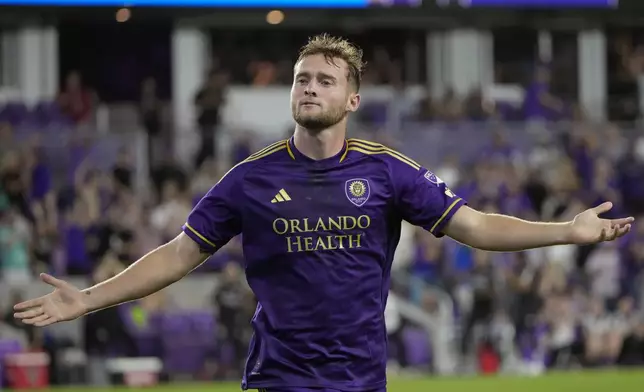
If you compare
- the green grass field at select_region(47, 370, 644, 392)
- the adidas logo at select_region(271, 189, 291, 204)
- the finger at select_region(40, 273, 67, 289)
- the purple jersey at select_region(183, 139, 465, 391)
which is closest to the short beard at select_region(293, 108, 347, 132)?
the purple jersey at select_region(183, 139, 465, 391)

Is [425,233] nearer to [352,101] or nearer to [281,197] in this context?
[352,101]

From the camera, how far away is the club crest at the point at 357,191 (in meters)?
5.19

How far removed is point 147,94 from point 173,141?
6.55 ft

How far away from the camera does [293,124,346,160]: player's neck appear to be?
5.23 meters

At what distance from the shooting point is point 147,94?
18.5 m

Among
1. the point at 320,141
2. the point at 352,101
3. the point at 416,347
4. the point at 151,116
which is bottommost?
the point at 416,347

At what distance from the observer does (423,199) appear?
17.1 ft

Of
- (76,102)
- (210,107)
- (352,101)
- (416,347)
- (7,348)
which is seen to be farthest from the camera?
(76,102)

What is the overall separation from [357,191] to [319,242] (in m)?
0.26

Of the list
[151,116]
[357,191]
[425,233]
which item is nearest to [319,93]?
[357,191]

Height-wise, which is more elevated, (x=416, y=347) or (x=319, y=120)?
(x=319, y=120)

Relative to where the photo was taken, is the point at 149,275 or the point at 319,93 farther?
the point at 149,275

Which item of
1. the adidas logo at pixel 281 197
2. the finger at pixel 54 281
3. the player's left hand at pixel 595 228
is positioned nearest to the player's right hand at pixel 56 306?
the finger at pixel 54 281

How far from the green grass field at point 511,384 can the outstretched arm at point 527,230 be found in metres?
7.45
